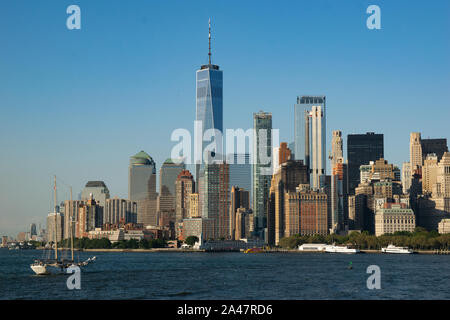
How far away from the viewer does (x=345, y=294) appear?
64750 mm

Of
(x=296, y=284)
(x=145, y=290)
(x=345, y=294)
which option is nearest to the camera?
(x=345, y=294)

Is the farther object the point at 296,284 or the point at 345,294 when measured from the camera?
the point at 296,284

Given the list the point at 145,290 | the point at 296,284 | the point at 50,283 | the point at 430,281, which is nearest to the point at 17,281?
the point at 50,283

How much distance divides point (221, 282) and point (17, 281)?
86.2 ft
